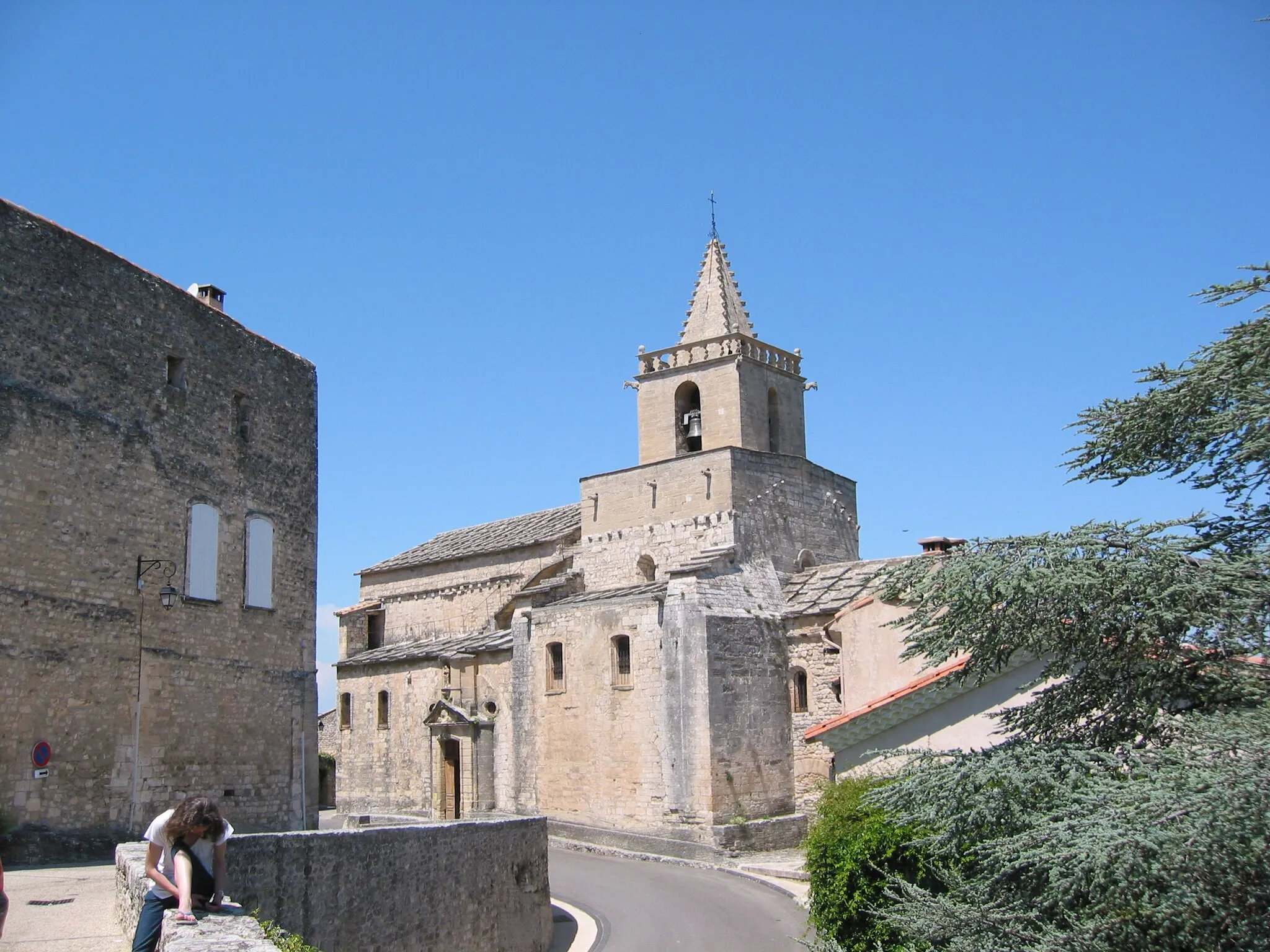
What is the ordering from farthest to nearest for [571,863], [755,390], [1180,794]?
1. [755,390]
2. [571,863]
3. [1180,794]

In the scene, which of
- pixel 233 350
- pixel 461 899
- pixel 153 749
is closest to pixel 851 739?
pixel 461 899

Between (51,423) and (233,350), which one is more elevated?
(233,350)

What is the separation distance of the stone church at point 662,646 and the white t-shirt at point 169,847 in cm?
1717

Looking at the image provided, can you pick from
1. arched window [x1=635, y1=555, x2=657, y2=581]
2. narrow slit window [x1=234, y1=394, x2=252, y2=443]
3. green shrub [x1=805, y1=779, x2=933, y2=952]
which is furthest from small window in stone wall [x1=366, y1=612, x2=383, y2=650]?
green shrub [x1=805, y1=779, x2=933, y2=952]

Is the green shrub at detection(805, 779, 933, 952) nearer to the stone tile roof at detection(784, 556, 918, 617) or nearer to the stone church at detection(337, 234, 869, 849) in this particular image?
the stone church at detection(337, 234, 869, 849)

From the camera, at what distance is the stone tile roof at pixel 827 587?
1059 inches

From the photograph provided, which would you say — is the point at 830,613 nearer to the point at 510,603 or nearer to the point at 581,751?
the point at 581,751

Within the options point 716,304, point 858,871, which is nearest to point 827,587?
point 716,304

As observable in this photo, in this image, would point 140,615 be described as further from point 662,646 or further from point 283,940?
point 662,646

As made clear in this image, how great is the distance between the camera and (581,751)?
2791cm

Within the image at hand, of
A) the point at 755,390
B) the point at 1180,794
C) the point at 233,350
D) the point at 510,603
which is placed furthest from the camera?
the point at 510,603

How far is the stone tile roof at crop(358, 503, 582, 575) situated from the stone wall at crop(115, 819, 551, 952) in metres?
16.2

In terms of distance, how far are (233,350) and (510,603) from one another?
15.0 metres

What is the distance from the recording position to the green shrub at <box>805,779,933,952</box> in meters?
14.4
